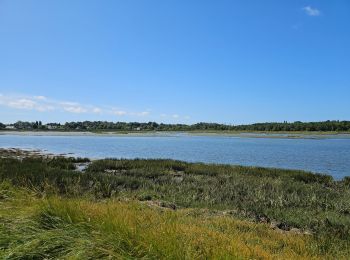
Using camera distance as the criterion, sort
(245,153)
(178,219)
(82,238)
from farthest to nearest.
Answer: (245,153)
(178,219)
(82,238)

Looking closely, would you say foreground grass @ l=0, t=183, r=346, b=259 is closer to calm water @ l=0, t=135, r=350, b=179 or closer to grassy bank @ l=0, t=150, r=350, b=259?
grassy bank @ l=0, t=150, r=350, b=259

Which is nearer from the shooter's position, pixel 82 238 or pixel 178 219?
pixel 82 238

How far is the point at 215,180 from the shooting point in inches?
816

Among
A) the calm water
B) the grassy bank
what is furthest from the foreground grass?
the calm water

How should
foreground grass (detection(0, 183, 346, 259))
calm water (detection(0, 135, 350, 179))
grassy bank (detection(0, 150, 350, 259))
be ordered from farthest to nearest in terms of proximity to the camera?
calm water (detection(0, 135, 350, 179)) → grassy bank (detection(0, 150, 350, 259)) → foreground grass (detection(0, 183, 346, 259))

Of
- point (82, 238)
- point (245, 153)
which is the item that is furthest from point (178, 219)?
point (245, 153)

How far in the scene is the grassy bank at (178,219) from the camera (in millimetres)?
5004

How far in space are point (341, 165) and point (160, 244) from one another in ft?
110

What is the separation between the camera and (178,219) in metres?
9.08

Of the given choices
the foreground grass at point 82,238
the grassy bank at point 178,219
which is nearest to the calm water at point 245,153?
the grassy bank at point 178,219

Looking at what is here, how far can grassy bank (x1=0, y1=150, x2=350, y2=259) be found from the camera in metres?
5.00

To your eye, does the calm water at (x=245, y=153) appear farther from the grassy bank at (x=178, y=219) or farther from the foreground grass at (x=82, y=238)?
the foreground grass at (x=82, y=238)

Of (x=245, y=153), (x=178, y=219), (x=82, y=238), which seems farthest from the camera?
(x=245, y=153)

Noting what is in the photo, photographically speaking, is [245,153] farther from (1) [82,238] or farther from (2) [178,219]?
(1) [82,238]
